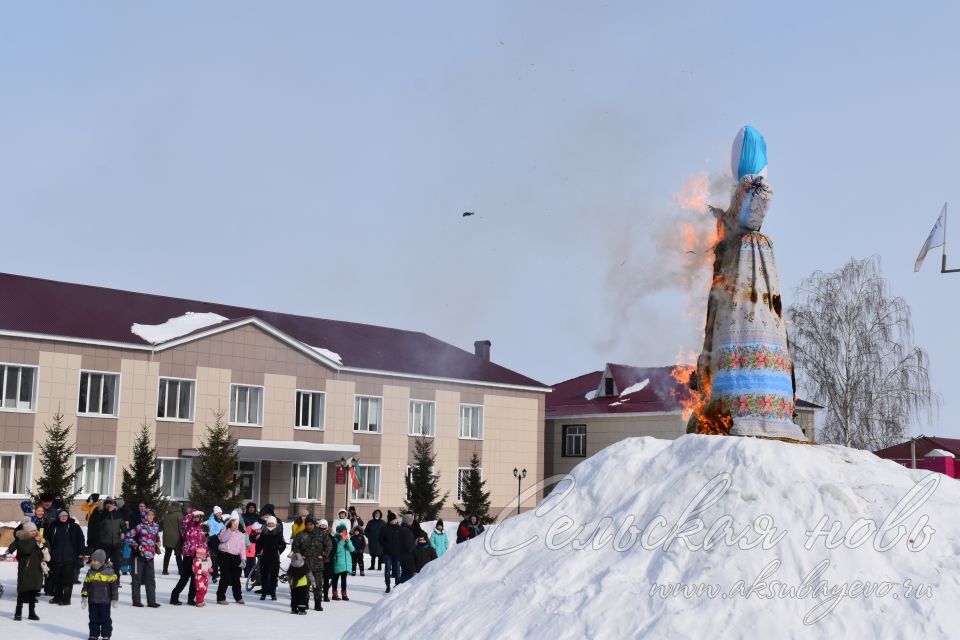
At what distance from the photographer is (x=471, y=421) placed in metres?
51.4

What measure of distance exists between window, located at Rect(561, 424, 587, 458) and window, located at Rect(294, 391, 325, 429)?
1641cm

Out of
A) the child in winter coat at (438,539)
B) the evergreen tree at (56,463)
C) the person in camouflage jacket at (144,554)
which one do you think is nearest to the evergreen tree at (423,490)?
the evergreen tree at (56,463)

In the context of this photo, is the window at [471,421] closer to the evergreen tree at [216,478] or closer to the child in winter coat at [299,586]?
the evergreen tree at [216,478]

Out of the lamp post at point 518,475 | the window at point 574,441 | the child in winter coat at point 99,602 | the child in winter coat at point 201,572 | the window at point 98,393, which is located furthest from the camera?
the window at point 574,441

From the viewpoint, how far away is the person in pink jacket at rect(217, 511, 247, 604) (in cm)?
2081

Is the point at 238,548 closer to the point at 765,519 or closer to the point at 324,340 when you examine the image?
the point at 765,519

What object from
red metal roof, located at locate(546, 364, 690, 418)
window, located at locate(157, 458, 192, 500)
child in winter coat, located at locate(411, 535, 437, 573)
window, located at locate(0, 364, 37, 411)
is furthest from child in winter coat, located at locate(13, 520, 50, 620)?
red metal roof, located at locate(546, 364, 690, 418)

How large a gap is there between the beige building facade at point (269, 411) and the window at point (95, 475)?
0.05 m

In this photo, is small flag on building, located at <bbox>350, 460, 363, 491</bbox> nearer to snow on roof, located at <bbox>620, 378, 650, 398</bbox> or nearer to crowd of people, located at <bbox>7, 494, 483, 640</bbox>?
snow on roof, located at <bbox>620, 378, 650, 398</bbox>

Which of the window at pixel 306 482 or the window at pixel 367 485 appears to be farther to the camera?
the window at pixel 367 485

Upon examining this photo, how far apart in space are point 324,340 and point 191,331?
8.11m

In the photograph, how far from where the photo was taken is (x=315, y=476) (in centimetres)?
4622

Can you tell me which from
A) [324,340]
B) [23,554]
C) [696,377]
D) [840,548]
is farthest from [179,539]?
[324,340]

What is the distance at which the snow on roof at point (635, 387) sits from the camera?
58500 mm
